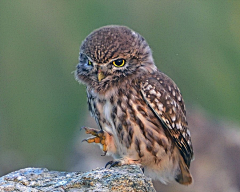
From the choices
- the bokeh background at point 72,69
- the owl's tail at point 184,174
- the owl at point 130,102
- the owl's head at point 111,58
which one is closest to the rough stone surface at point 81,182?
the owl at point 130,102

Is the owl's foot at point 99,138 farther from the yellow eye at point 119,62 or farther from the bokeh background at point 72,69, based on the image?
the bokeh background at point 72,69

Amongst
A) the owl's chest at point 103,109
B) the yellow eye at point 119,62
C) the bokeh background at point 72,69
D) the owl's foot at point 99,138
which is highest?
the bokeh background at point 72,69

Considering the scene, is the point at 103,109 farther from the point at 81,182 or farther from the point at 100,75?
the point at 81,182

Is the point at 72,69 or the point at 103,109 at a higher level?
the point at 72,69

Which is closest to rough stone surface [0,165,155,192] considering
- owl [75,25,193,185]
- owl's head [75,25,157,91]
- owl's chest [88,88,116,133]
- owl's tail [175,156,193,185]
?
owl [75,25,193,185]

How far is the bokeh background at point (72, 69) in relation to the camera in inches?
230

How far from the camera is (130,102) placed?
2904 millimetres

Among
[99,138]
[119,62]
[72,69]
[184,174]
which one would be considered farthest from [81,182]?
[72,69]

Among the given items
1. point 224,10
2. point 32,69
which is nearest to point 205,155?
point 224,10

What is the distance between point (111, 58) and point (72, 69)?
2.91 m

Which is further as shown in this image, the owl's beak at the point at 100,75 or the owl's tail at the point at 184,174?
the owl's tail at the point at 184,174

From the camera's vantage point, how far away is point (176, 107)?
10.3 ft

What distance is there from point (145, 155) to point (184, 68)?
9.82 feet

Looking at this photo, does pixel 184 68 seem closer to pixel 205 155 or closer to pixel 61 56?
pixel 205 155
